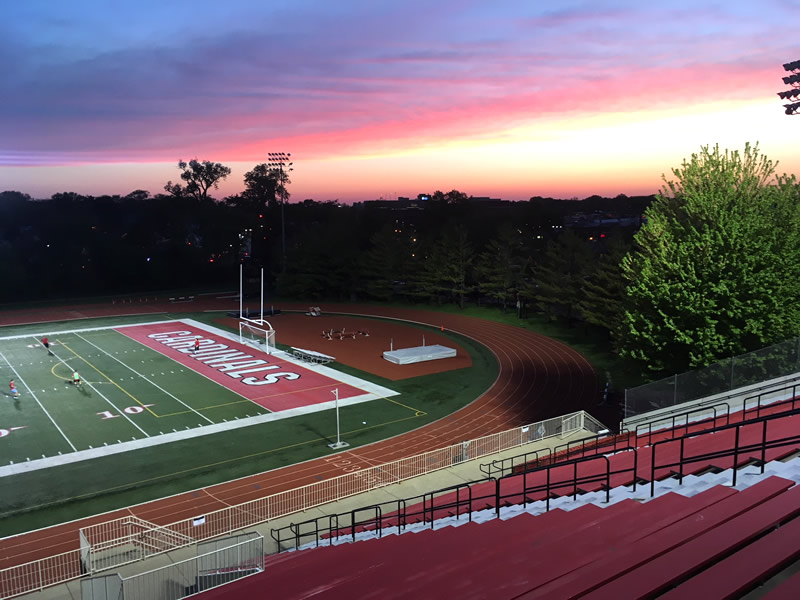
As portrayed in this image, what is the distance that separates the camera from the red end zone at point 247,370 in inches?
1310

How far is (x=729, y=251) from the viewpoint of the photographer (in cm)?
2336

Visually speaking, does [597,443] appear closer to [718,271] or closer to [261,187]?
[718,271]

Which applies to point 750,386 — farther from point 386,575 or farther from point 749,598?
point 749,598

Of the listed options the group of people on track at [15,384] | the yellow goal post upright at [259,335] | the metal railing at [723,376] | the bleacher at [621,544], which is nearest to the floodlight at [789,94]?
the metal railing at [723,376]

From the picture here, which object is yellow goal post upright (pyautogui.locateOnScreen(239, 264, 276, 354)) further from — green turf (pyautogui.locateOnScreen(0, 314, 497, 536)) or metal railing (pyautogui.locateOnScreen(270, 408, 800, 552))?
metal railing (pyautogui.locateOnScreen(270, 408, 800, 552))

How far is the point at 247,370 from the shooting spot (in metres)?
38.7

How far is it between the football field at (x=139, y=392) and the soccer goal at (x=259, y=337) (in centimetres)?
75

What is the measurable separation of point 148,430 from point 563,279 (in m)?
36.0

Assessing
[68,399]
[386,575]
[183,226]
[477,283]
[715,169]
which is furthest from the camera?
[183,226]

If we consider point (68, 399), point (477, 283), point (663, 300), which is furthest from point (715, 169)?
point (477, 283)

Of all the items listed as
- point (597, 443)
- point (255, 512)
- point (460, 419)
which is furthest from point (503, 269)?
point (255, 512)

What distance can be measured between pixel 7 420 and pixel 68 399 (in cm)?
355

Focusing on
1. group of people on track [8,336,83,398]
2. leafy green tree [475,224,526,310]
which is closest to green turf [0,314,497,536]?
group of people on track [8,336,83,398]

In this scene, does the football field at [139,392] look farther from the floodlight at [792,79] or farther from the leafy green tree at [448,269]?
the floodlight at [792,79]
